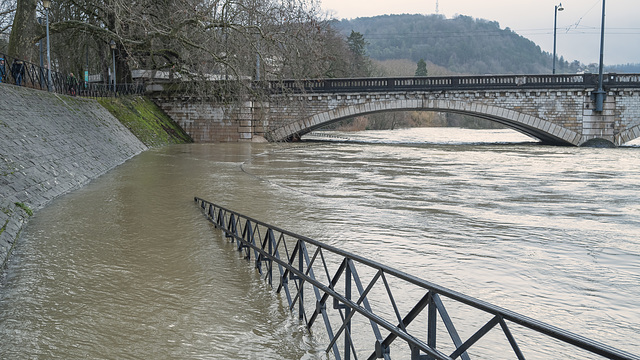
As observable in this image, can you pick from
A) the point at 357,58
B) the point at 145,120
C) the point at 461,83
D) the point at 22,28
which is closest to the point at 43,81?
the point at 22,28

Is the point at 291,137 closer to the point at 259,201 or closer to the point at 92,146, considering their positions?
the point at 92,146

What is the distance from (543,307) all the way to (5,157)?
10.6 metres

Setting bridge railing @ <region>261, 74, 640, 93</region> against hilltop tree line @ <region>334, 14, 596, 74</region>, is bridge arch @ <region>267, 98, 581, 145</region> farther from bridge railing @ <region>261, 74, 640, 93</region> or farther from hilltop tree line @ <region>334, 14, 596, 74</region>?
hilltop tree line @ <region>334, 14, 596, 74</region>

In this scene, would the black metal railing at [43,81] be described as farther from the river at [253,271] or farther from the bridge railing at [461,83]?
the bridge railing at [461,83]

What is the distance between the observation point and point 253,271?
8578 millimetres

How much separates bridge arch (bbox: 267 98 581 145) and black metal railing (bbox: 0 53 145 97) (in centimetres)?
1108

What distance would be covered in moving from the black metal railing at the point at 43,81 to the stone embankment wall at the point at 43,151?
0.83 metres

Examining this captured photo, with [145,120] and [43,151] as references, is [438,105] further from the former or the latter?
[43,151]

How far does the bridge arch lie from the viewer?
3697 centimetres

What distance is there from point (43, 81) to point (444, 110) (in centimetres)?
2450

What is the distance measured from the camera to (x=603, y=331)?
258 inches

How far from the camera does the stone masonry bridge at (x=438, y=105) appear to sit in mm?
35938

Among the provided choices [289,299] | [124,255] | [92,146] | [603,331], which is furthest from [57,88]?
[603,331]

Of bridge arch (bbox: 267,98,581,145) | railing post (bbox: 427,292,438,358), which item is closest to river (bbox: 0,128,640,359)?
railing post (bbox: 427,292,438,358)
